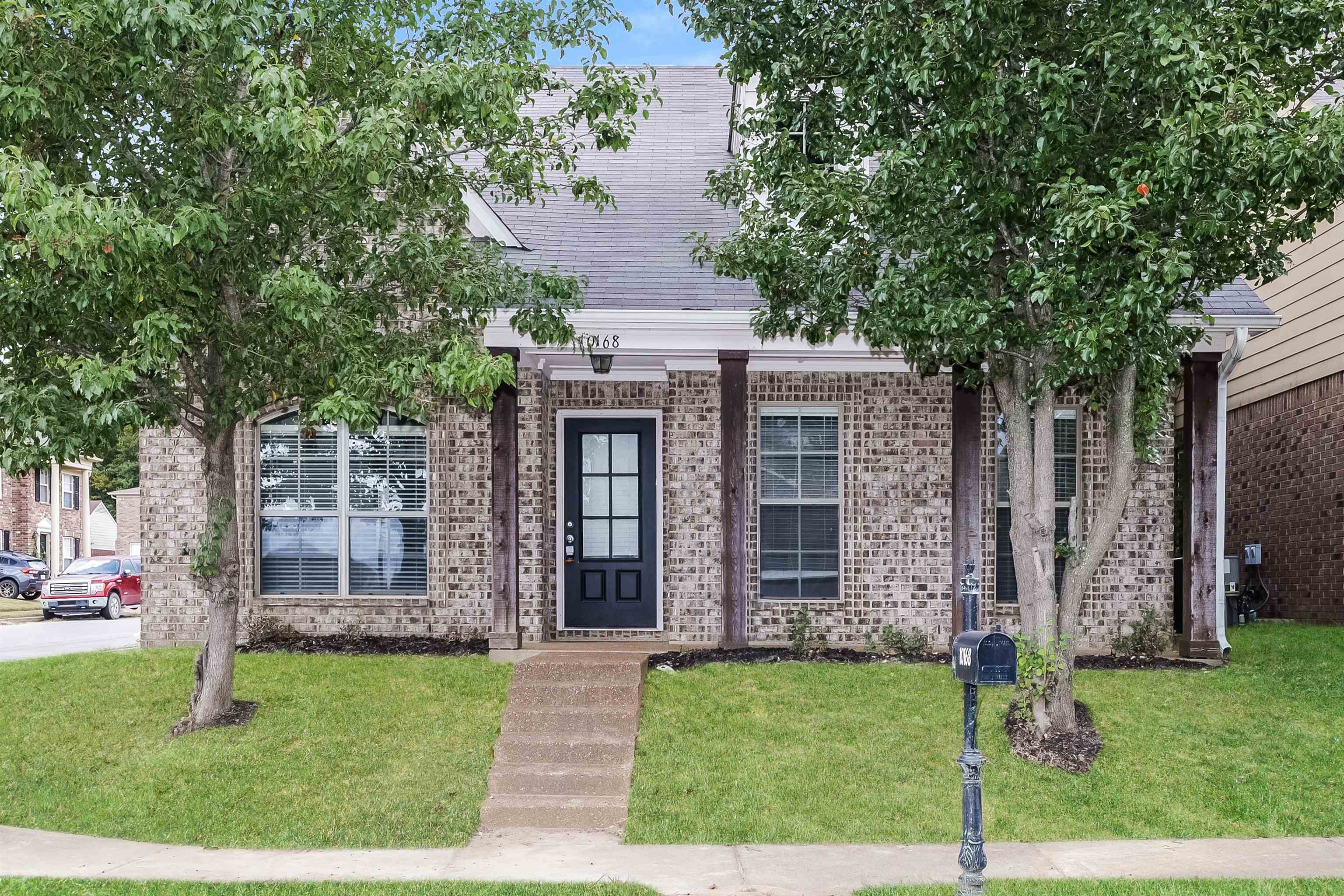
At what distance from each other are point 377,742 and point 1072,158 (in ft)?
20.5

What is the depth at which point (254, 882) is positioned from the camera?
230 inches

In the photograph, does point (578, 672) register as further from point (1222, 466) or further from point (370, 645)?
point (1222, 466)

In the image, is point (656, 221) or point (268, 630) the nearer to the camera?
point (268, 630)

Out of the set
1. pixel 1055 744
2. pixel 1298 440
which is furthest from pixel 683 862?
pixel 1298 440

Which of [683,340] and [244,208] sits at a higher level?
[244,208]

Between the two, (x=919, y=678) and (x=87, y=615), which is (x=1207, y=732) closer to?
(x=919, y=678)

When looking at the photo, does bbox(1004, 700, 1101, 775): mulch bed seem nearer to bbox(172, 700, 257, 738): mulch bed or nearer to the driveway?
bbox(172, 700, 257, 738): mulch bed

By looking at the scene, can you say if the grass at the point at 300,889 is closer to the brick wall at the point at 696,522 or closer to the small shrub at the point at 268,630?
the small shrub at the point at 268,630

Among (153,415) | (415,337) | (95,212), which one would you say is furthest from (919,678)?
(95,212)

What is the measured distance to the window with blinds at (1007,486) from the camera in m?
11.2

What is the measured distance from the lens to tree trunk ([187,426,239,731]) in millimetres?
8250

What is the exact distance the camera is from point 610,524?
37.1 feet

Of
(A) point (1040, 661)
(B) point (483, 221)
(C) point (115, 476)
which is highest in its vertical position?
(B) point (483, 221)

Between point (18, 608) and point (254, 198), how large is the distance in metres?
22.7
